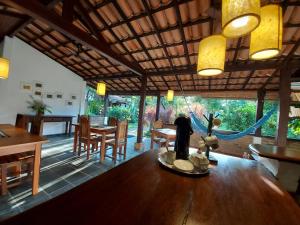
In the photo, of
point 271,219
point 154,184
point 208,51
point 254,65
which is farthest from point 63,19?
point 254,65

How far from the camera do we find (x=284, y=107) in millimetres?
2672

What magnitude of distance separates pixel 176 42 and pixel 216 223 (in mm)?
3029

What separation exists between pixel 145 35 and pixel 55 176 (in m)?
2.86

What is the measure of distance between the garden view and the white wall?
141 cm

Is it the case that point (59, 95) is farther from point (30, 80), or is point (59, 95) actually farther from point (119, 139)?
point (119, 139)

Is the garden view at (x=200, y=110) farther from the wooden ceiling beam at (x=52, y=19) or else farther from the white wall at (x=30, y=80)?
the wooden ceiling beam at (x=52, y=19)

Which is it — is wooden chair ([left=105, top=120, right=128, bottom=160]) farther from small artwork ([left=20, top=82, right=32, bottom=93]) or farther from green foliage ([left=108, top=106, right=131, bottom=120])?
green foliage ([left=108, top=106, right=131, bottom=120])

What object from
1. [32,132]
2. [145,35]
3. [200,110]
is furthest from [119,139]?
[200,110]

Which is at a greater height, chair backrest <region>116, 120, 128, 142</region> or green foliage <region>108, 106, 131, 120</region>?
green foliage <region>108, 106, 131, 120</region>

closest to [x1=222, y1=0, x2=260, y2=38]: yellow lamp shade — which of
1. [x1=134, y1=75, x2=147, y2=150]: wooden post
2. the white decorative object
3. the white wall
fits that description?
the white decorative object

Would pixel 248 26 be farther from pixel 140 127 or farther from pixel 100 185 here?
pixel 140 127

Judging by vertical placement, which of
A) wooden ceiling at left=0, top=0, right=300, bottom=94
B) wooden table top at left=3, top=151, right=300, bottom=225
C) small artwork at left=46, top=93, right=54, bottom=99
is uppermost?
wooden ceiling at left=0, top=0, right=300, bottom=94

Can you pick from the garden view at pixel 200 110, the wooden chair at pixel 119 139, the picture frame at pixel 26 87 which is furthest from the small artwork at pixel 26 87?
the wooden chair at pixel 119 139

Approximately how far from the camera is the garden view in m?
5.74
